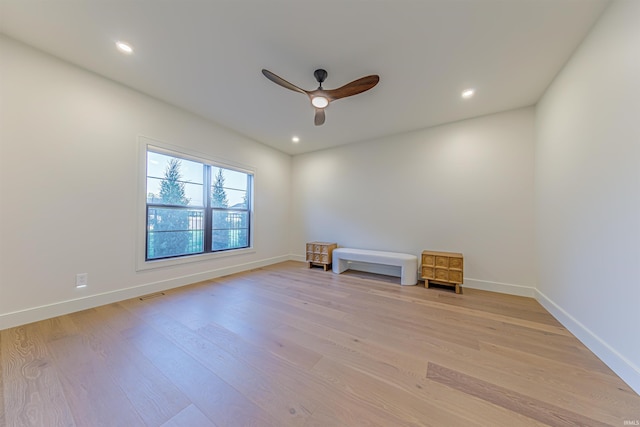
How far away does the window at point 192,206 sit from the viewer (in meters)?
3.12

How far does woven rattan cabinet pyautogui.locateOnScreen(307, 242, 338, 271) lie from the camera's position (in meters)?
4.41

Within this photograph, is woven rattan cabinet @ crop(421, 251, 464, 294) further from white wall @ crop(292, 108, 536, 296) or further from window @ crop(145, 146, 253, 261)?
window @ crop(145, 146, 253, 261)

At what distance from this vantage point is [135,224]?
2844 mm

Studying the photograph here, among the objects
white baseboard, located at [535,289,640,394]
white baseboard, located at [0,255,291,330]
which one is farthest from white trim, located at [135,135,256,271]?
white baseboard, located at [535,289,640,394]

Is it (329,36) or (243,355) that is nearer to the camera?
(243,355)

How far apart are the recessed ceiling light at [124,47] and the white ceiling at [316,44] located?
0.04 m

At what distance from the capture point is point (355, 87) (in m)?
2.28

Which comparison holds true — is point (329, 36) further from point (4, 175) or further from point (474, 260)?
point (474, 260)

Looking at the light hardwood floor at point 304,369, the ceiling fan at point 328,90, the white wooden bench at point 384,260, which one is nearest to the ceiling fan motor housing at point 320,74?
the ceiling fan at point 328,90

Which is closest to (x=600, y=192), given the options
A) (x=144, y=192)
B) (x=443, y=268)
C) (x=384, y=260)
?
(x=443, y=268)

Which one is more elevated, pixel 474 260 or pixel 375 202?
pixel 375 202

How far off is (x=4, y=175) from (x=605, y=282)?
5229 millimetres

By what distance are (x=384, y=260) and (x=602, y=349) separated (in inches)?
90.5

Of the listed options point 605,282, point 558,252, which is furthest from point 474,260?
point 605,282
